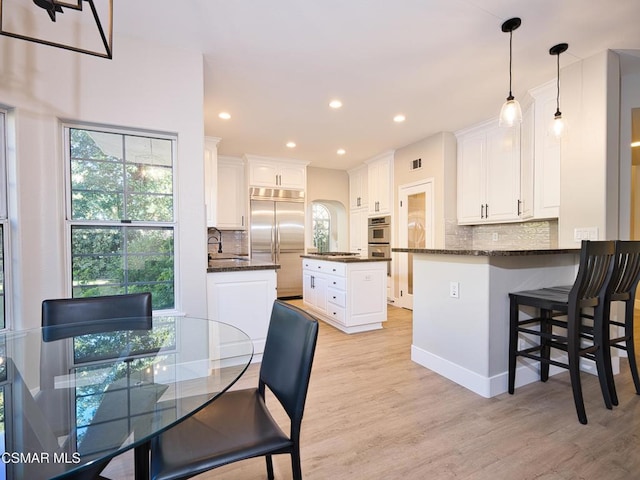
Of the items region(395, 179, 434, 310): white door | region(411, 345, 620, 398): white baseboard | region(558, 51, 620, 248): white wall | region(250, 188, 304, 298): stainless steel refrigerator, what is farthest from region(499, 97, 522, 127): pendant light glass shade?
region(250, 188, 304, 298): stainless steel refrigerator

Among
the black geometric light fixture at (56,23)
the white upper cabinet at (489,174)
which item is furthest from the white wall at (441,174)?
the black geometric light fixture at (56,23)

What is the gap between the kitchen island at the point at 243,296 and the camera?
2.57 metres

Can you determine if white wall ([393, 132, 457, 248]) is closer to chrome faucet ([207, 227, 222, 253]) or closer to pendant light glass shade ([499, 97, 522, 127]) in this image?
pendant light glass shade ([499, 97, 522, 127])

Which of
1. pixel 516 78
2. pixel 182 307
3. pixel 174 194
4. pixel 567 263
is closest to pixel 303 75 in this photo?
pixel 174 194

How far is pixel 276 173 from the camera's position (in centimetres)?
529

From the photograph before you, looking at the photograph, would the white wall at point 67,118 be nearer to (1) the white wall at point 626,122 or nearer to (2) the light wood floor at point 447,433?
(2) the light wood floor at point 447,433

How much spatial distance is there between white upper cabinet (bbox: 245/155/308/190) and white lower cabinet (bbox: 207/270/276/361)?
2768 mm

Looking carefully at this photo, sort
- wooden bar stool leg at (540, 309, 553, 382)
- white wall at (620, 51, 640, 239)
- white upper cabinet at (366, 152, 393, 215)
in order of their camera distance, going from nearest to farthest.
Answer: wooden bar stool leg at (540, 309, 553, 382) < white wall at (620, 51, 640, 239) < white upper cabinet at (366, 152, 393, 215)

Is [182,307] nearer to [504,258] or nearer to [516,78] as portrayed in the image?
[504,258]

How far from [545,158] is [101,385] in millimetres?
3715

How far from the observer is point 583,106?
96.6 inches

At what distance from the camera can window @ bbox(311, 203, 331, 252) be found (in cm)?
665

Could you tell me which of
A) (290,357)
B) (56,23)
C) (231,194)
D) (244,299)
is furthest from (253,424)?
(231,194)

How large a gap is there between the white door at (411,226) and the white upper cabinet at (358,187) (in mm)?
1080
